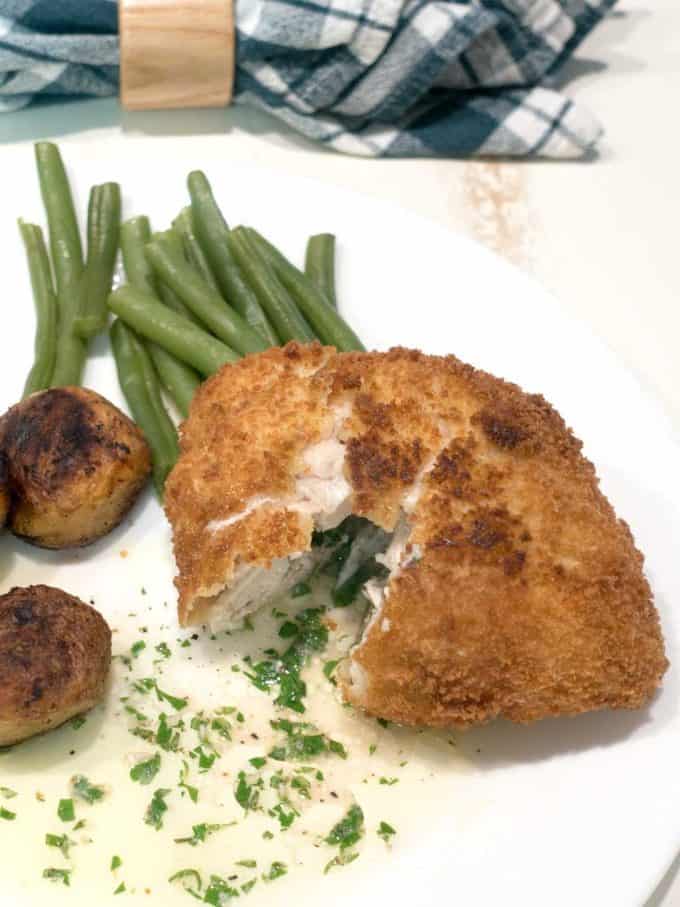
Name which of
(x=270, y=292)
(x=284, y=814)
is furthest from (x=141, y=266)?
(x=284, y=814)

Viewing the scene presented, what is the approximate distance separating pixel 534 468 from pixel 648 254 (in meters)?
2.11

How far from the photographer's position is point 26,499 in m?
2.73

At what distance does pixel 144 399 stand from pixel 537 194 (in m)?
2.15

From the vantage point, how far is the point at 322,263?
11.4ft

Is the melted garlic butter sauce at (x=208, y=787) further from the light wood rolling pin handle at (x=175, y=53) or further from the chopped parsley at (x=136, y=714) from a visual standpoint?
the light wood rolling pin handle at (x=175, y=53)

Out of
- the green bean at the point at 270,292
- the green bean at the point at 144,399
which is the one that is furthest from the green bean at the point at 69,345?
the green bean at the point at 270,292

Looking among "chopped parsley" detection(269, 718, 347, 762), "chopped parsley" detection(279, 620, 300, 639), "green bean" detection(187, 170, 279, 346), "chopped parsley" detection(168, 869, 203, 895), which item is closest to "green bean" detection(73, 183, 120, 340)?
"green bean" detection(187, 170, 279, 346)

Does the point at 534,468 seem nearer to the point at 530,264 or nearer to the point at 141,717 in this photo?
the point at 141,717

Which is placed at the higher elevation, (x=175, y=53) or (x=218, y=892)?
(x=175, y=53)

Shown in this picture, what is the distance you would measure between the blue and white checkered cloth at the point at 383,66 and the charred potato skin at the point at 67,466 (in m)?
1.84

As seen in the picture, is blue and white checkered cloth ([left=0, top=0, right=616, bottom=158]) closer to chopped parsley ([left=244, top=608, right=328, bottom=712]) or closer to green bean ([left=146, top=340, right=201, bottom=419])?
green bean ([left=146, top=340, right=201, bottom=419])

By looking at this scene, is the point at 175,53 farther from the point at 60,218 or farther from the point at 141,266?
the point at 141,266

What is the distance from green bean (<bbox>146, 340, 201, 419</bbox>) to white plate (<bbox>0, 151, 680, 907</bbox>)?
0.17 m

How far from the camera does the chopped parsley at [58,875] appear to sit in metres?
2.21
